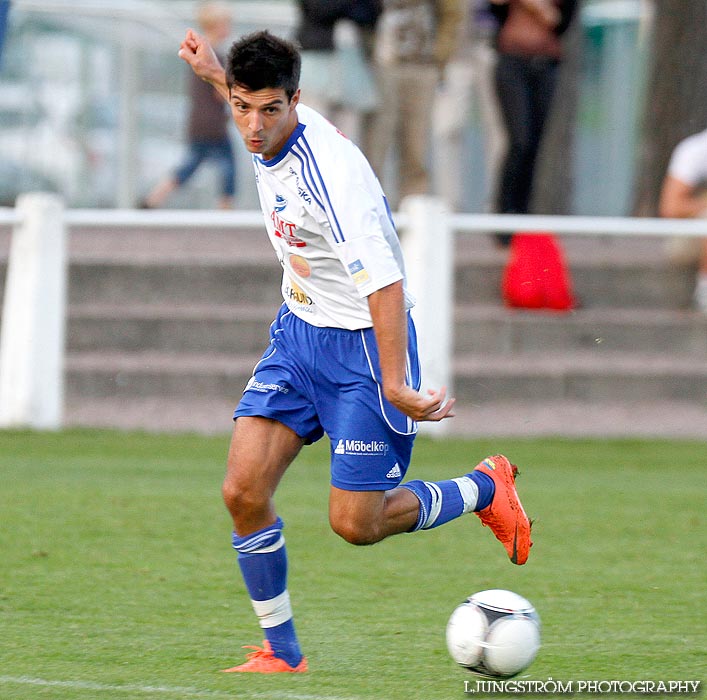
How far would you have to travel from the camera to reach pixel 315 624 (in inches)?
244

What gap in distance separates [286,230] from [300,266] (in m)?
0.18

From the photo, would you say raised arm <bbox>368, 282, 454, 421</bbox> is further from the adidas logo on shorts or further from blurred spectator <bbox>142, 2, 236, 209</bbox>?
blurred spectator <bbox>142, 2, 236, 209</bbox>

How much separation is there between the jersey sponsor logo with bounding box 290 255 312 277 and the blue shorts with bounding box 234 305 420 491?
0.20 m

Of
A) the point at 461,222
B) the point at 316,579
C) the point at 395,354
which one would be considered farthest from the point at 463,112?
the point at 395,354

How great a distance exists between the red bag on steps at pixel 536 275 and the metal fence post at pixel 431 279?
3.95 ft

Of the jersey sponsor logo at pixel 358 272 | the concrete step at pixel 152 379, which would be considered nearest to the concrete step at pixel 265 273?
the concrete step at pixel 152 379

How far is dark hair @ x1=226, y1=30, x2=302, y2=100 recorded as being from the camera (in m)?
5.16

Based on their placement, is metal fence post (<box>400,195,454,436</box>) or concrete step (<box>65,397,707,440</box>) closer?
metal fence post (<box>400,195,454,436</box>)

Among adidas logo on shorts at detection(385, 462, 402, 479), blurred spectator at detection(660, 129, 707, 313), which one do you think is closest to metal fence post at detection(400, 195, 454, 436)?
blurred spectator at detection(660, 129, 707, 313)

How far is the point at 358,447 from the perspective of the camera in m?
5.54

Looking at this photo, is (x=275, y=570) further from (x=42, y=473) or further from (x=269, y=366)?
(x=42, y=473)

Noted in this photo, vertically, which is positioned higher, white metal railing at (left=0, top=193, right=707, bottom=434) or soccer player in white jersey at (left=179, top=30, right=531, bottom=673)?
soccer player in white jersey at (left=179, top=30, right=531, bottom=673)

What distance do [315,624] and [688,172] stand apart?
7260 millimetres

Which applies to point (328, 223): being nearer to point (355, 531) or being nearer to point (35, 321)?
point (355, 531)
